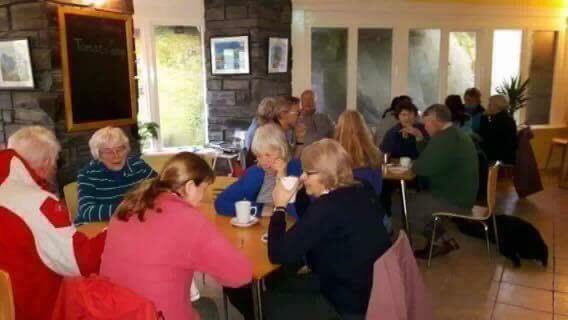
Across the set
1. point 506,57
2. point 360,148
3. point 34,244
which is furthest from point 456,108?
point 34,244

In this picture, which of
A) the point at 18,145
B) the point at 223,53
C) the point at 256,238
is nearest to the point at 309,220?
the point at 256,238

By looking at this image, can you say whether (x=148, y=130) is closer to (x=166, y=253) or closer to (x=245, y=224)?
(x=245, y=224)

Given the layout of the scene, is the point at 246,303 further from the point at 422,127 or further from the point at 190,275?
the point at 422,127

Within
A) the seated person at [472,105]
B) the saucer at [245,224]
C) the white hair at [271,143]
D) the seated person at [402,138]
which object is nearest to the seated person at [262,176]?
the white hair at [271,143]

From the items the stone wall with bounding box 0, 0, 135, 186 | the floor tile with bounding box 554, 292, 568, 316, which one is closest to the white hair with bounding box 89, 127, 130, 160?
the stone wall with bounding box 0, 0, 135, 186

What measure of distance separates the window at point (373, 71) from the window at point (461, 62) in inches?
39.4

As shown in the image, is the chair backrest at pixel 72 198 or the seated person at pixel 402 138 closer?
the chair backrest at pixel 72 198

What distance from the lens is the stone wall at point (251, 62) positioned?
4.73m

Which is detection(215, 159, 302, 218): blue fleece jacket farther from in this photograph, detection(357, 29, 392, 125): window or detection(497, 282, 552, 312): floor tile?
detection(357, 29, 392, 125): window

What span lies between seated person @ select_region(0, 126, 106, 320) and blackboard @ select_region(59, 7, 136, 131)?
71.3 inches

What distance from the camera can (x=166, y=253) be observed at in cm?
137

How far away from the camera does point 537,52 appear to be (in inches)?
271

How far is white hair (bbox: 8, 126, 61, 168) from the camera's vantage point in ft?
6.07

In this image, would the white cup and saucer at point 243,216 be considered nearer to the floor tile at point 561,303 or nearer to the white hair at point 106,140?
the white hair at point 106,140
